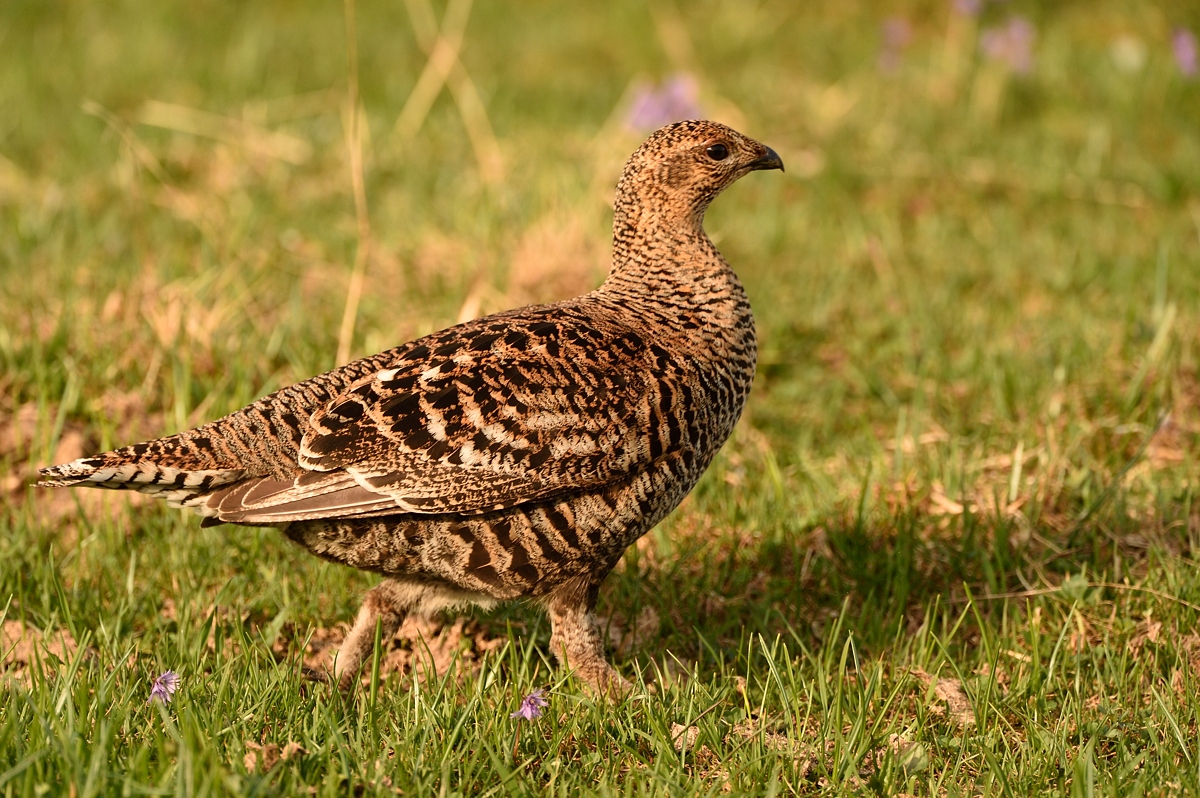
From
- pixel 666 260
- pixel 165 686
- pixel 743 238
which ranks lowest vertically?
pixel 165 686

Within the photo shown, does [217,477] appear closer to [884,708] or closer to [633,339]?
[633,339]

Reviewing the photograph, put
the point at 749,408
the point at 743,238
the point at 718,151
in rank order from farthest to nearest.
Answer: the point at 743,238 < the point at 749,408 < the point at 718,151

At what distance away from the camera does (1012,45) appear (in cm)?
948

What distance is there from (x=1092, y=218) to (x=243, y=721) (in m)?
6.35

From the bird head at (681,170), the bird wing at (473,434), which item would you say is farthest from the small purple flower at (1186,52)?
the bird wing at (473,434)

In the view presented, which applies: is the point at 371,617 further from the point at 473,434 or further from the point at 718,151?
the point at 718,151

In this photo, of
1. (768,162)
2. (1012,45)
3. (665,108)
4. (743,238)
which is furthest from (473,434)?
(1012,45)

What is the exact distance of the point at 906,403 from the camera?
621 cm

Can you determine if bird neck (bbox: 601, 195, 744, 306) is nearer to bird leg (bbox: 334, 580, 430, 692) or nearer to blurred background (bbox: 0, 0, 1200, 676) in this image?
blurred background (bbox: 0, 0, 1200, 676)

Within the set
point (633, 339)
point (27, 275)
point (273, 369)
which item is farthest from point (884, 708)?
point (27, 275)

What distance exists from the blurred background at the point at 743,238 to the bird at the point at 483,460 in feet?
2.37

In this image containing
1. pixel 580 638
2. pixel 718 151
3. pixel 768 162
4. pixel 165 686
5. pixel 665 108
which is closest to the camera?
pixel 165 686

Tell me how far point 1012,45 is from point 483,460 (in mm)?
7028

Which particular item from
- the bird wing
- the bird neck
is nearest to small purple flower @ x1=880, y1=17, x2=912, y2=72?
the bird neck
